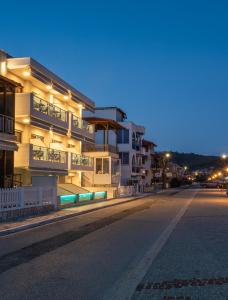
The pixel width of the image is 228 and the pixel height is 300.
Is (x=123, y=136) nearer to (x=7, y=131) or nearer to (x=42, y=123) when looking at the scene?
(x=42, y=123)

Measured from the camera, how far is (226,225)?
1714 cm

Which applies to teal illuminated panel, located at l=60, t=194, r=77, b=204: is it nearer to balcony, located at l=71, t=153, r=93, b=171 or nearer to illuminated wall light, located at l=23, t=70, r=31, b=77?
balcony, located at l=71, t=153, r=93, b=171

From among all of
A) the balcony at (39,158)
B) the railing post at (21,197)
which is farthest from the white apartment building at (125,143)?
the railing post at (21,197)

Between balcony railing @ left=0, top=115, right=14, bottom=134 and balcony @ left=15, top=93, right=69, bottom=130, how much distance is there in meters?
2.79

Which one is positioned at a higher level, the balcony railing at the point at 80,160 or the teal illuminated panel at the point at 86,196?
the balcony railing at the point at 80,160

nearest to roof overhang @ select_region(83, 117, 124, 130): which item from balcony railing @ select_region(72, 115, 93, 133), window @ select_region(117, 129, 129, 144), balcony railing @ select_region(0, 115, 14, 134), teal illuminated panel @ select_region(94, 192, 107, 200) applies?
balcony railing @ select_region(72, 115, 93, 133)

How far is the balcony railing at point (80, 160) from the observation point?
37.0m

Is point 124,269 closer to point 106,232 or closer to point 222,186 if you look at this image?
point 106,232

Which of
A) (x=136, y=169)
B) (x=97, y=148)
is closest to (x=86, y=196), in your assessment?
(x=97, y=148)

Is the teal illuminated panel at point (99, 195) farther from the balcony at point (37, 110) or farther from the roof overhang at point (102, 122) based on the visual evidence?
the roof overhang at point (102, 122)

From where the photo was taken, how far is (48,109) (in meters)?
31.6

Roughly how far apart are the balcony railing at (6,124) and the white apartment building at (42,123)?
1730 millimetres

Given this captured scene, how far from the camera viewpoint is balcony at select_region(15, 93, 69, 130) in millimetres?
27406

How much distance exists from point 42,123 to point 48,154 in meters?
2.36
